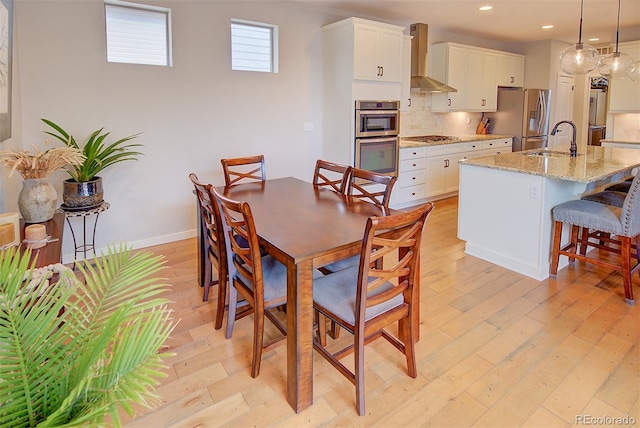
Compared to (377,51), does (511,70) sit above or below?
above

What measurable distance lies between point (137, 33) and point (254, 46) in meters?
1.19

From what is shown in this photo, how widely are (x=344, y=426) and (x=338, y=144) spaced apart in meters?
3.53

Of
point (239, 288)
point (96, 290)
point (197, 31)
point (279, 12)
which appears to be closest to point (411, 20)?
point (279, 12)

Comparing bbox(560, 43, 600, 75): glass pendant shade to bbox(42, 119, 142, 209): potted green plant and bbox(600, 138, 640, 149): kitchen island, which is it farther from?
bbox(42, 119, 142, 209): potted green plant

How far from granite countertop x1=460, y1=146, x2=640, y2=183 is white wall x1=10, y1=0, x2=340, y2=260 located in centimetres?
213

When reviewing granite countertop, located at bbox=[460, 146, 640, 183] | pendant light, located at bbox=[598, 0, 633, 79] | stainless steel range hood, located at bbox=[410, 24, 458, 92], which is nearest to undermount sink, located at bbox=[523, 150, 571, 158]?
granite countertop, located at bbox=[460, 146, 640, 183]

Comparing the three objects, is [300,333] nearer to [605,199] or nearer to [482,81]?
[605,199]

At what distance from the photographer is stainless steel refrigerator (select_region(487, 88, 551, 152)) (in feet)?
21.1

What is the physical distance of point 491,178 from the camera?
3475 millimetres

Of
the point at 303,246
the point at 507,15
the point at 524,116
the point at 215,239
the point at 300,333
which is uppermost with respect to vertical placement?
the point at 507,15

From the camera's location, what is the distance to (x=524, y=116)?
6445 mm

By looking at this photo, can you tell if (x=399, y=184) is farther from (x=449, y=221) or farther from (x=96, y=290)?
(x=96, y=290)

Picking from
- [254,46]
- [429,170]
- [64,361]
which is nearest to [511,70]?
[429,170]

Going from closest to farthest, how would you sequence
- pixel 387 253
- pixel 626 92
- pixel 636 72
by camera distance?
pixel 387 253 → pixel 636 72 → pixel 626 92
